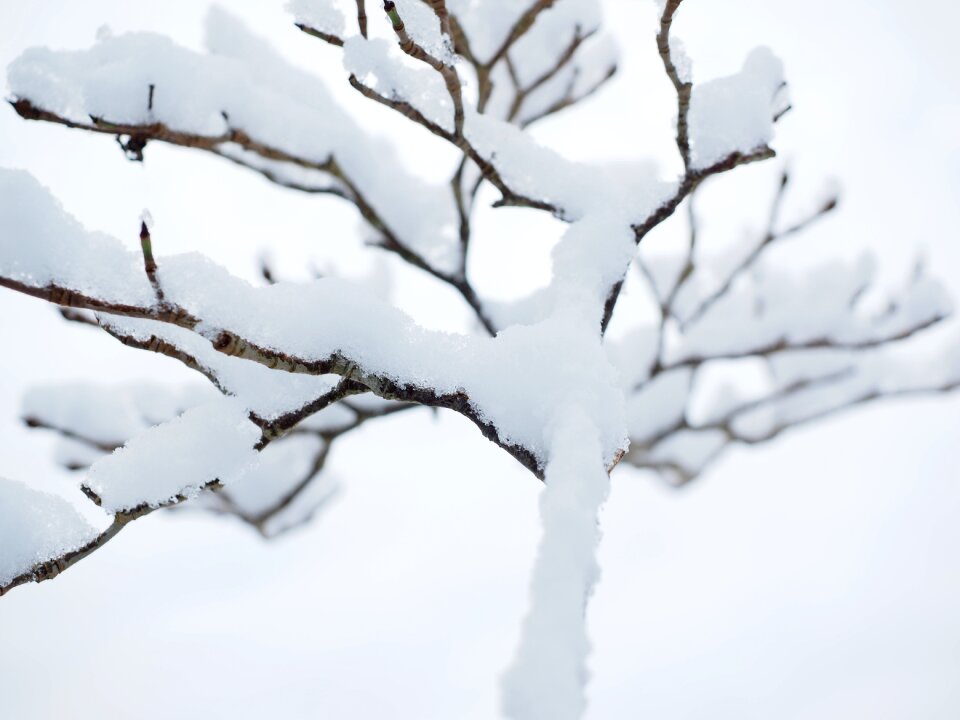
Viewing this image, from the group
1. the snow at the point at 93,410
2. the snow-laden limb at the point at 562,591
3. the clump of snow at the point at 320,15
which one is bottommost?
the snow-laden limb at the point at 562,591

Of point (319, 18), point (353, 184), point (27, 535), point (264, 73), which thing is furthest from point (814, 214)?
point (27, 535)

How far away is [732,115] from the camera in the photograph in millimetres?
1386

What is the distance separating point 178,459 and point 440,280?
1.15m

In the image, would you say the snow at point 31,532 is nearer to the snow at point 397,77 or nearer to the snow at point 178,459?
the snow at point 178,459

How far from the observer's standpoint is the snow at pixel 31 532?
99 centimetres

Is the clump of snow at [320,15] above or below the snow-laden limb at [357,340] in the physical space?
above

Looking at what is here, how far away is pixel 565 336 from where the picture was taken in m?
0.97

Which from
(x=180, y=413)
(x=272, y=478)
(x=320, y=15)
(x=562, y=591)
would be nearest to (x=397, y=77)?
(x=320, y=15)

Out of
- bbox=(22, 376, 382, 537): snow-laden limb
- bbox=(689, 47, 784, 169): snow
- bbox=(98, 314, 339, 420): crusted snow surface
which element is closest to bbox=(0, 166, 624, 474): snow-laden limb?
bbox=(98, 314, 339, 420): crusted snow surface

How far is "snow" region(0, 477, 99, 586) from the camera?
99cm

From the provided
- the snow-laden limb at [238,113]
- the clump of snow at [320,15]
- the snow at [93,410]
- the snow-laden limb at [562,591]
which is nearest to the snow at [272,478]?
the snow at [93,410]

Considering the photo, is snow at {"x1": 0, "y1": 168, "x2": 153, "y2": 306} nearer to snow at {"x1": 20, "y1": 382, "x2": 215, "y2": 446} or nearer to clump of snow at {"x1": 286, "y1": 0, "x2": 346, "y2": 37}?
clump of snow at {"x1": 286, "y1": 0, "x2": 346, "y2": 37}

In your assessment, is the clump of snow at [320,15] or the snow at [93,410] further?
the snow at [93,410]

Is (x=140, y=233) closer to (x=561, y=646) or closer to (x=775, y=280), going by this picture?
(x=561, y=646)
